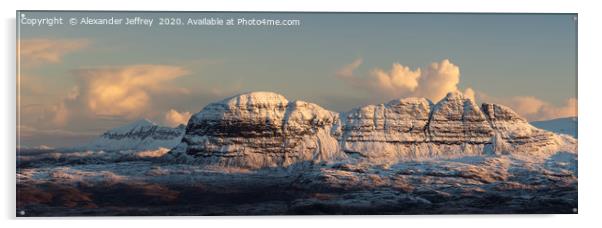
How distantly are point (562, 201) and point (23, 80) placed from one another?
30.5 ft

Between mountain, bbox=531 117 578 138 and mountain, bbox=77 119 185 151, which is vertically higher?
mountain, bbox=531 117 578 138

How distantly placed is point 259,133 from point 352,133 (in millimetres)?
1622

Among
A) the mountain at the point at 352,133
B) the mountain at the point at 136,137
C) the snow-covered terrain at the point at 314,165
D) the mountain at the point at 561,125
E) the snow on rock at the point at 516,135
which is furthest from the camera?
the snow on rock at the point at 516,135

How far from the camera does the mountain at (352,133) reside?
577 inches

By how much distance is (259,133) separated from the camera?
14.9m

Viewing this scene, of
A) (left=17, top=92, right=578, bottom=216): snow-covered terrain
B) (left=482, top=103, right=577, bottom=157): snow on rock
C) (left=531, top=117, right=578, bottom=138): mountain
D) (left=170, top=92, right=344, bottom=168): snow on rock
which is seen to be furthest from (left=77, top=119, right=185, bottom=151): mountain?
(left=531, top=117, right=578, bottom=138): mountain

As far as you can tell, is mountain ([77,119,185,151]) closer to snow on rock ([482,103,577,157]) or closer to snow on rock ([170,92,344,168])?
snow on rock ([170,92,344,168])

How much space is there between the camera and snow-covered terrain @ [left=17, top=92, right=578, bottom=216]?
14312 mm

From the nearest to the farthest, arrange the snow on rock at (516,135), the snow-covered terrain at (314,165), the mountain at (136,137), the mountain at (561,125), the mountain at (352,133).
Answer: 1. the mountain at (136,137)
2. the snow-covered terrain at (314,165)
3. the mountain at (561,125)
4. the mountain at (352,133)
5. the snow on rock at (516,135)

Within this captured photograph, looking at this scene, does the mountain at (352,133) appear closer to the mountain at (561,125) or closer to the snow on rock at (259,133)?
the snow on rock at (259,133)

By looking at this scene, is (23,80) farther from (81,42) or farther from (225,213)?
(225,213)

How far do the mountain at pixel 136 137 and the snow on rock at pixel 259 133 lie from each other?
Answer: 0.27 metres

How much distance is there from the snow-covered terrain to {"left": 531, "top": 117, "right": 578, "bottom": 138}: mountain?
0.10 m

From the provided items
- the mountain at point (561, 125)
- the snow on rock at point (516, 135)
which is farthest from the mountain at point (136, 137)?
the mountain at point (561, 125)
